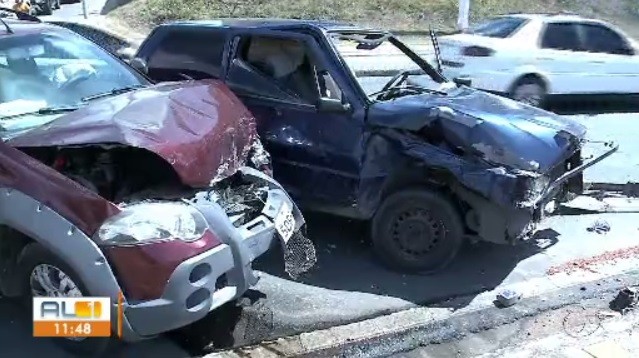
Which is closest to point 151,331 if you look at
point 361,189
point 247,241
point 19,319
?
point 247,241

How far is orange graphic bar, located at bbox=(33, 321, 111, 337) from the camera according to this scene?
3420 mm

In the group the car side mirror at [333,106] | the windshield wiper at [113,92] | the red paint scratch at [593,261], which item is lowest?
the red paint scratch at [593,261]

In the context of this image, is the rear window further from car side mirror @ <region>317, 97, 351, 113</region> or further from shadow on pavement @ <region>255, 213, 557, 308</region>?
car side mirror @ <region>317, 97, 351, 113</region>

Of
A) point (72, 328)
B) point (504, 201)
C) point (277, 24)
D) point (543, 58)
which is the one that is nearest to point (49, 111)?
point (72, 328)

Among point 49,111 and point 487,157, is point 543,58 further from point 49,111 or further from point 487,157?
point 49,111

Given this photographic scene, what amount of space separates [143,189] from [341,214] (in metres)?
1.72

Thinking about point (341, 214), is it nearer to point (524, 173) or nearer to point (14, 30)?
point (524, 173)

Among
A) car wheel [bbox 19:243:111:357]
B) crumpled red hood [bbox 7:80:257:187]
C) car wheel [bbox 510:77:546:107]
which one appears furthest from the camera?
car wheel [bbox 510:77:546:107]

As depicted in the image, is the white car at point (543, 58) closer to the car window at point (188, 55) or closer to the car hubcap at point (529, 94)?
the car hubcap at point (529, 94)

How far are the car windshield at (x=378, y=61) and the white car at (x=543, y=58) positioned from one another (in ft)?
13.1

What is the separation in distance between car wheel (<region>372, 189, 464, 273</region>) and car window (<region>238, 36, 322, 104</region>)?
105 cm

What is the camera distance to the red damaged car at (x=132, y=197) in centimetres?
334

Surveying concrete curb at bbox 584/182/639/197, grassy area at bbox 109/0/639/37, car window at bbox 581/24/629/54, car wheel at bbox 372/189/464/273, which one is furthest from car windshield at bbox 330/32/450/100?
grassy area at bbox 109/0/639/37

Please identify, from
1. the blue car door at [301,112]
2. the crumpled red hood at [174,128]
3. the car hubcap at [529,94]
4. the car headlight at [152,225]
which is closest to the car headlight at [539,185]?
A: the blue car door at [301,112]
